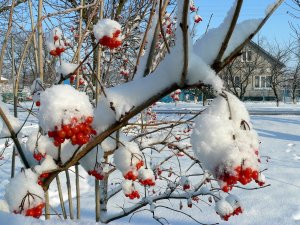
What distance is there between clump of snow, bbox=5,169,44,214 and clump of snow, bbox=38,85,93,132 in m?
0.30

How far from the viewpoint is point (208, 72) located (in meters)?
0.88

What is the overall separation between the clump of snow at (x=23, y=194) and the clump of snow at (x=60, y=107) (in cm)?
30

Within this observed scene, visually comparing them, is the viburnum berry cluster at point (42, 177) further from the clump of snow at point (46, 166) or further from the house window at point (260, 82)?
the house window at point (260, 82)

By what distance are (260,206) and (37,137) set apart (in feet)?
12.3

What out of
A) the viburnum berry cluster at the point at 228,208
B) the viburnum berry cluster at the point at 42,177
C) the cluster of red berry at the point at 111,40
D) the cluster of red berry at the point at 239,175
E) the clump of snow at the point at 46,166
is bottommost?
the viburnum berry cluster at the point at 228,208

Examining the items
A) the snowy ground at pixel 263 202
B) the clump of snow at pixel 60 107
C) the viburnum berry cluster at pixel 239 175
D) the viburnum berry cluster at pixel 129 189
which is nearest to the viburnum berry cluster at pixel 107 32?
the clump of snow at pixel 60 107

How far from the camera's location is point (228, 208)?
2.14 metres

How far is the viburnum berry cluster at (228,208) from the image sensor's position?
212 centimetres

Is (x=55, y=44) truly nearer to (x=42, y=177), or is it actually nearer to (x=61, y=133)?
(x=42, y=177)

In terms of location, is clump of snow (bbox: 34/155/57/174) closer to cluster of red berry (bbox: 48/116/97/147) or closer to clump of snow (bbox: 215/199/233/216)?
cluster of red berry (bbox: 48/116/97/147)

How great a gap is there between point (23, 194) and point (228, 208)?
4.51 ft

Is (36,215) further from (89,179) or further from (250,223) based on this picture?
(89,179)

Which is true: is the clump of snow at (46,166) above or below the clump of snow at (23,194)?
above

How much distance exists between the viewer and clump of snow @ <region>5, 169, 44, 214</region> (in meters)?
1.15
